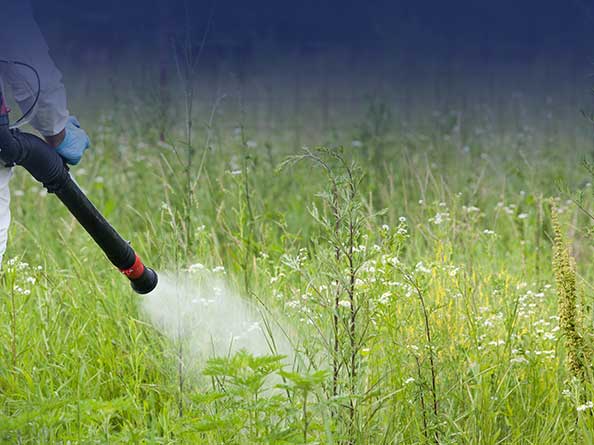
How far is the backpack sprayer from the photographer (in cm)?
298

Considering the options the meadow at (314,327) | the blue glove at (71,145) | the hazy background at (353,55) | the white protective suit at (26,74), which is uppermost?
the hazy background at (353,55)

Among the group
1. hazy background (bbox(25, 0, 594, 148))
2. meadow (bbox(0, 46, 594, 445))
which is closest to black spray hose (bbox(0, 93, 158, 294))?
meadow (bbox(0, 46, 594, 445))

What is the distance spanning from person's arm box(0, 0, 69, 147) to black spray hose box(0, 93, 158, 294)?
13 cm

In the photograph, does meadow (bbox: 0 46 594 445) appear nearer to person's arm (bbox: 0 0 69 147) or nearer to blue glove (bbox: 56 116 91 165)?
blue glove (bbox: 56 116 91 165)

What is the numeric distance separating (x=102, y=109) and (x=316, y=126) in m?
2.07

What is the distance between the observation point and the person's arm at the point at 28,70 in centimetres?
299

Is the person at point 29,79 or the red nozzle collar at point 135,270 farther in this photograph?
the red nozzle collar at point 135,270

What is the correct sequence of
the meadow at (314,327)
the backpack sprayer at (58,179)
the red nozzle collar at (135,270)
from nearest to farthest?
the meadow at (314,327) < the backpack sprayer at (58,179) < the red nozzle collar at (135,270)

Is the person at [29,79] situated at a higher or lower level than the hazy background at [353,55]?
lower

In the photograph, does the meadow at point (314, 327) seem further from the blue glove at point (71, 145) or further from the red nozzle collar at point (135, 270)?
the blue glove at point (71, 145)

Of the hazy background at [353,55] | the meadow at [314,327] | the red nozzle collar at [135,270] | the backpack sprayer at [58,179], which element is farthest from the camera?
the hazy background at [353,55]

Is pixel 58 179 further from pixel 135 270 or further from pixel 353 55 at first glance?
pixel 353 55

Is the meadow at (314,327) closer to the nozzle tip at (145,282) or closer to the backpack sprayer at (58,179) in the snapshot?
the nozzle tip at (145,282)

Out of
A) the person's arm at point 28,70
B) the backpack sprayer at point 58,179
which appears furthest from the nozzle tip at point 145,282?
the person's arm at point 28,70
